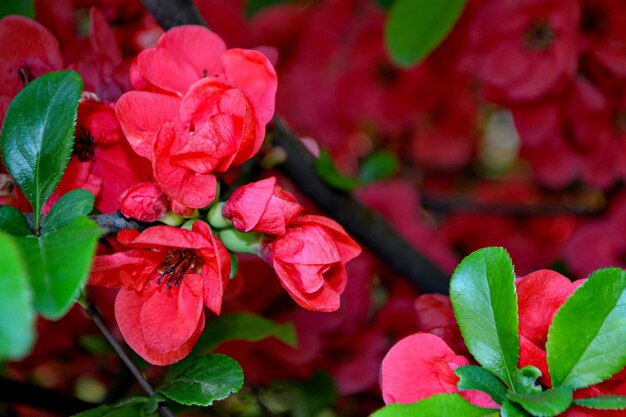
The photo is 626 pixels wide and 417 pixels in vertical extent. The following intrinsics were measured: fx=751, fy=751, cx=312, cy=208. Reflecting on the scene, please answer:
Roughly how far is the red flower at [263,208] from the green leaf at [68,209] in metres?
0.09

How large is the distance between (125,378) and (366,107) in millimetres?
877

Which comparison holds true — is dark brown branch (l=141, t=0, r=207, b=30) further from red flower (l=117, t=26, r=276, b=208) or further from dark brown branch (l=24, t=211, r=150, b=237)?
dark brown branch (l=24, t=211, r=150, b=237)

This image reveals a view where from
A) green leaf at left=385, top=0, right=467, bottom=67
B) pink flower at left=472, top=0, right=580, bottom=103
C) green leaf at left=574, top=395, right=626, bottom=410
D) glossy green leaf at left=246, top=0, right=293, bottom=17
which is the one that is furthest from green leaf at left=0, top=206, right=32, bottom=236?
glossy green leaf at left=246, top=0, right=293, bottom=17

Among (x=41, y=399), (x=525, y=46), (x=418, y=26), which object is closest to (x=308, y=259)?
(x=41, y=399)

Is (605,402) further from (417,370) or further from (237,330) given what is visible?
(237,330)

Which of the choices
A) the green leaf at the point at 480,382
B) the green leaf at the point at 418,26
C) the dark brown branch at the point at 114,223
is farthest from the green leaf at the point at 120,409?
the green leaf at the point at 418,26

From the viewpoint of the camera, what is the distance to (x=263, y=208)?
1.53 feet

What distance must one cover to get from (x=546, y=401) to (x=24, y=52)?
1.40 feet

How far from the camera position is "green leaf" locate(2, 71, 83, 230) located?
46 cm

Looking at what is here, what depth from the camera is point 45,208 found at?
49 centimetres

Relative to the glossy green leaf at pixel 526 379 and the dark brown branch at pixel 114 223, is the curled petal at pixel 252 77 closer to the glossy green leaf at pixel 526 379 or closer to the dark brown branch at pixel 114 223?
the dark brown branch at pixel 114 223

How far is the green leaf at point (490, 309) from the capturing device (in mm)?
443

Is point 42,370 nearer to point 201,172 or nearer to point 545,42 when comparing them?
point 201,172

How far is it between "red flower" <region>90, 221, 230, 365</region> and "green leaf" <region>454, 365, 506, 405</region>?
152 millimetres
